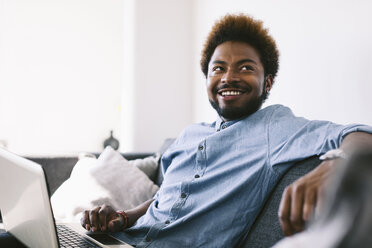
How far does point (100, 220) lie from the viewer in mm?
1155

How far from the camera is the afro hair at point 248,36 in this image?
1.33 metres

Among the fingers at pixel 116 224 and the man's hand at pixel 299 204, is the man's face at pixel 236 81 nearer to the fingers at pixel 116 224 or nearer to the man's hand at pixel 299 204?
the fingers at pixel 116 224

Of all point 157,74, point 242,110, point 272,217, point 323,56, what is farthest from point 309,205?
point 157,74

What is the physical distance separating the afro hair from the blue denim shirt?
0.90ft

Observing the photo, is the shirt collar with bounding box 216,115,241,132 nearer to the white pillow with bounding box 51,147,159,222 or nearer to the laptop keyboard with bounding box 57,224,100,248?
the laptop keyboard with bounding box 57,224,100,248

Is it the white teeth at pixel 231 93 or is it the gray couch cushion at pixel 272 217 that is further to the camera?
the white teeth at pixel 231 93

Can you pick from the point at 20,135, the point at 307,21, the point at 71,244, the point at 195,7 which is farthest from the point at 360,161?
the point at 20,135

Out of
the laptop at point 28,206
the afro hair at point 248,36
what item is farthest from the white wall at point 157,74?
the laptop at point 28,206

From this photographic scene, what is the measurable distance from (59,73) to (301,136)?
134 inches

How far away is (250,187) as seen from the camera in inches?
41.1

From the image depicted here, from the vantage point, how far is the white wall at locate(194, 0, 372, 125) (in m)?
1.37

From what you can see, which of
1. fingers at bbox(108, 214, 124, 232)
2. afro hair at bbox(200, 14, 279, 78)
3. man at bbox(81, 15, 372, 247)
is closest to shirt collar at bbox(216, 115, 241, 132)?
man at bbox(81, 15, 372, 247)

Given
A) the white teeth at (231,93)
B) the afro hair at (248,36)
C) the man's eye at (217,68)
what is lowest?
the white teeth at (231,93)

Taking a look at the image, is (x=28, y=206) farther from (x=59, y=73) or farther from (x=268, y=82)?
(x=59, y=73)
